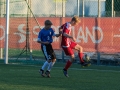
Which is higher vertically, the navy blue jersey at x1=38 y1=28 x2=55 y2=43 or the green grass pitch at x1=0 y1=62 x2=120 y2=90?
the navy blue jersey at x1=38 y1=28 x2=55 y2=43

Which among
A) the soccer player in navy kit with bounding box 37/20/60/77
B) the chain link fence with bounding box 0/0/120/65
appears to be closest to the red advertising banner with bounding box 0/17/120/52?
the chain link fence with bounding box 0/0/120/65

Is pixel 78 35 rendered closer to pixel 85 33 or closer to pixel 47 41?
pixel 85 33

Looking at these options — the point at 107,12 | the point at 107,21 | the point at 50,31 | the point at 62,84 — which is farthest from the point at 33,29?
the point at 62,84

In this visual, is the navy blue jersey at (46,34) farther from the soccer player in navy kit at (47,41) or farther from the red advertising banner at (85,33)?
the red advertising banner at (85,33)

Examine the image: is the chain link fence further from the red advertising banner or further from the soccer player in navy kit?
the soccer player in navy kit

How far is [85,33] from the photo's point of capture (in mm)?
21172

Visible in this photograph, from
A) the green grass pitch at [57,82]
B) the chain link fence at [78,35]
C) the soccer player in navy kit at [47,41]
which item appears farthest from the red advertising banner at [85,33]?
the soccer player in navy kit at [47,41]

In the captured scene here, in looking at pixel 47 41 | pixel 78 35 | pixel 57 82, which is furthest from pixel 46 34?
pixel 78 35

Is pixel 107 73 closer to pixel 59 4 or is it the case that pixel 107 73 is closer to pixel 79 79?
pixel 79 79

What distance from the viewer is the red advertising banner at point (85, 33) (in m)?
20.6

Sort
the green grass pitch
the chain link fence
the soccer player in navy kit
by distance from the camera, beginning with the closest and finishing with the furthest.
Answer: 1. the green grass pitch
2. the soccer player in navy kit
3. the chain link fence

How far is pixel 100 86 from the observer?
12.3 m

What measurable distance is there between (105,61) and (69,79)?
6985 millimetres

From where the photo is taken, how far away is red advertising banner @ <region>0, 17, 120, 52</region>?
20609 mm
